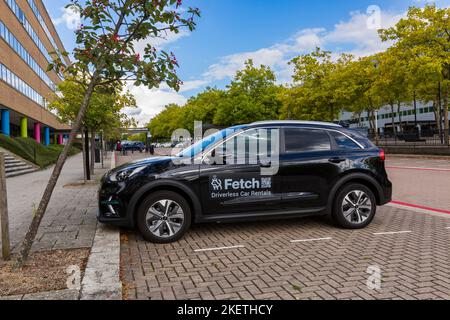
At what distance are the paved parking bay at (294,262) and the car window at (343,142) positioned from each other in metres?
1.36

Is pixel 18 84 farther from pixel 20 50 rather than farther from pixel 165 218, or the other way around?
pixel 165 218

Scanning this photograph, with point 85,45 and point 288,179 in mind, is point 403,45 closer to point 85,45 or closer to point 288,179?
point 288,179

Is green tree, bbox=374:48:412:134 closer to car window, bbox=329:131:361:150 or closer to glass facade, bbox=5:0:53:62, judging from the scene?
car window, bbox=329:131:361:150

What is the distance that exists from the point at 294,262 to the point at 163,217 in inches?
77.0

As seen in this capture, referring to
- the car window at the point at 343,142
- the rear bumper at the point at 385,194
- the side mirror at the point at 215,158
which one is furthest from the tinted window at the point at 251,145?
the rear bumper at the point at 385,194

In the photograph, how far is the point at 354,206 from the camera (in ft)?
20.5

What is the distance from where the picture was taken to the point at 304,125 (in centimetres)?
634

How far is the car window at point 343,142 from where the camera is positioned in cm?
639

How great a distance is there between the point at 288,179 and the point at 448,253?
2.33 meters

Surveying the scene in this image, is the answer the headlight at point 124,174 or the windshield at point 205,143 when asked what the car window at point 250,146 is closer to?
the windshield at point 205,143

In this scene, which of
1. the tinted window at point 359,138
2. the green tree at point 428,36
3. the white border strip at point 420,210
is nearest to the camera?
the tinted window at point 359,138

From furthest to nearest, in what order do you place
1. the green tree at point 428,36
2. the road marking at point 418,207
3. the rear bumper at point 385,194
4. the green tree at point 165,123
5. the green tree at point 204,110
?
the green tree at point 165,123
the green tree at point 204,110
the green tree at point 428,36
the road marking at point 418,207
the rear bumper at point 385,194

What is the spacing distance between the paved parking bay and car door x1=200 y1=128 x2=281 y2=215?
51 cm
